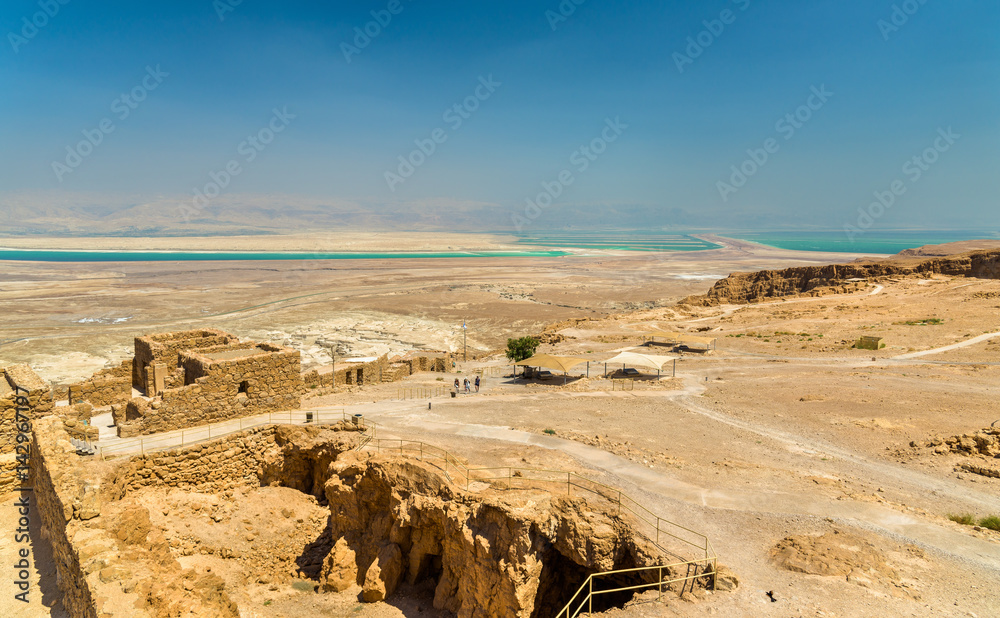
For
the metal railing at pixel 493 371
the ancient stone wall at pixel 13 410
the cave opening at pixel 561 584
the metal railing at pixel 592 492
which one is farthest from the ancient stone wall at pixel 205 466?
the metal railing at pixel 493 371

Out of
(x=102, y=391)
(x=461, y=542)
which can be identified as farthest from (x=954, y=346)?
(x=102, y=391)

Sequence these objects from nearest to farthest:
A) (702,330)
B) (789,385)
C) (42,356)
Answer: (789,385)
(42,356)
(702,330)

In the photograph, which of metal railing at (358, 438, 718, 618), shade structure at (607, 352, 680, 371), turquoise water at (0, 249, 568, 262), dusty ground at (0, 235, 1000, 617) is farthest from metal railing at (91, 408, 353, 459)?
turquoise water at (0, 249, 568, 262)

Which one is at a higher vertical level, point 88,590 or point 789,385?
point 88,590

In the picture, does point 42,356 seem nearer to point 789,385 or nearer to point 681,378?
point 681,378

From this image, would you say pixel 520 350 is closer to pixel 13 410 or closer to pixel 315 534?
pixel 315 534

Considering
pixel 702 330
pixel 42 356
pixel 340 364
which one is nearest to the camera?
pixel 340 364

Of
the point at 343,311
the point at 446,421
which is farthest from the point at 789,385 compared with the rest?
the point at 343,311
